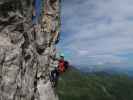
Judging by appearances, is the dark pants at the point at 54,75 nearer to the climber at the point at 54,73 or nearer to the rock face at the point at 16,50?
the climber at the point at 54,73

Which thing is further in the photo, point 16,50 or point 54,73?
point 54,73

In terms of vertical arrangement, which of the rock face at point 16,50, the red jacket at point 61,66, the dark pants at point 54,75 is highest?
the rock face at point 16,50

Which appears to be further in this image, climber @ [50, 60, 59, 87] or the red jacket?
climber @ [50, 60, 59, 87]

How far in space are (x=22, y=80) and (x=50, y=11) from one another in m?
15.3

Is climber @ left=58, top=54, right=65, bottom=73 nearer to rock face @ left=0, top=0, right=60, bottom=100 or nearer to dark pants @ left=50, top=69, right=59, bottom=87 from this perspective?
dark pants @ left=50, top=69, right=59, bottom=87

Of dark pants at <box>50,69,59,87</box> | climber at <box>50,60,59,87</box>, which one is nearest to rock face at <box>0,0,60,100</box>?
climber at <box>50,60,59,87</box>

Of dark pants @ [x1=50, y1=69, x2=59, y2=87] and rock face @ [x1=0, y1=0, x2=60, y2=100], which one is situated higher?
rock face @ [x1=0, y1=0, x2=60, y2=100]

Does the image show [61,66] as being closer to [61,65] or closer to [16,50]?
[61,65]

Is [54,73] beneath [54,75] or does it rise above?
above

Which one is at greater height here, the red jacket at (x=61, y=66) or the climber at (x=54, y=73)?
the red jacket at (x=61, y=66)

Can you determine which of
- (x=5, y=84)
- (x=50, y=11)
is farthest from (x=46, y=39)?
(x=5, y=84)

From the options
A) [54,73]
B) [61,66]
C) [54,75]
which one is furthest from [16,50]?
[54,75]

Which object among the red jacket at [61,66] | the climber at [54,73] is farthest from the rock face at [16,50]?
the climber at [54,73]

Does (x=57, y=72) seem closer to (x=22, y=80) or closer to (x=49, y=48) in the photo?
(x=49, y=48)
